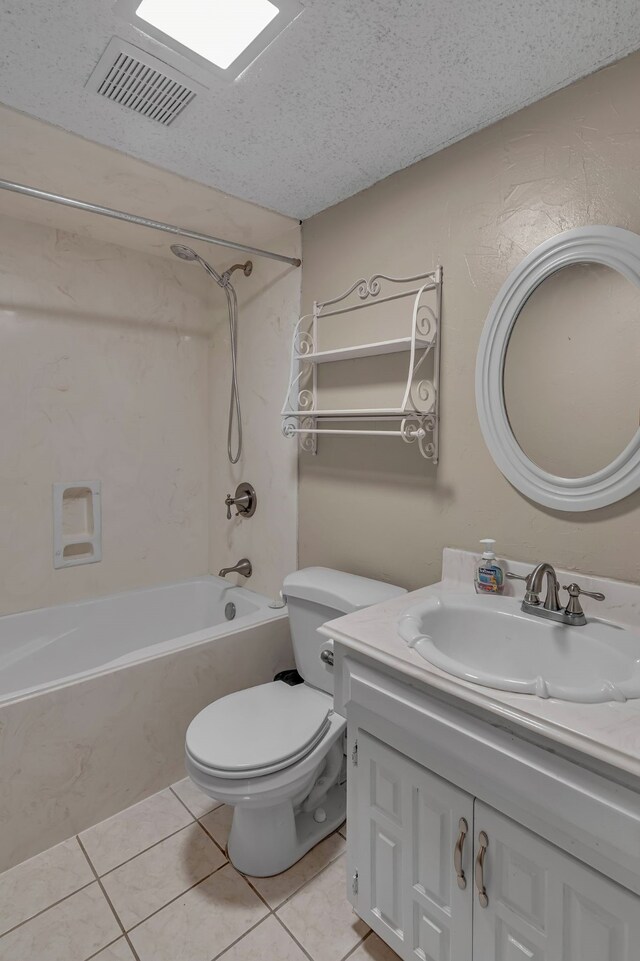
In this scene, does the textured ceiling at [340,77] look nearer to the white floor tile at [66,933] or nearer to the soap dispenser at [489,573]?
the soap dispenser at [489,573]

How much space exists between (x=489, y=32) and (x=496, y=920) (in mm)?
1845

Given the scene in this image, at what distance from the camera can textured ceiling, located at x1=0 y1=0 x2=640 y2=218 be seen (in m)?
1.05

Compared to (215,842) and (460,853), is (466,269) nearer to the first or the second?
(460,853)

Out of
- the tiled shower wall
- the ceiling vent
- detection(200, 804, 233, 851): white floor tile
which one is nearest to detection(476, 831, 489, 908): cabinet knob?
detection(200, 804, 233, 851): white floor tile

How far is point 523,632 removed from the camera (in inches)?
46.2

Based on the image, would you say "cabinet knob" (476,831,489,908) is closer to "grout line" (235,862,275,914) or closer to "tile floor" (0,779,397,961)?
"tile floor" (0,779,397,961)

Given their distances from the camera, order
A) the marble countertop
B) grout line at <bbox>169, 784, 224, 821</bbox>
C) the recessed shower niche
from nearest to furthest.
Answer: the marble countertop, grout line at <bbox>169, 784, 224, 821</bbox>, the recessed shower niche

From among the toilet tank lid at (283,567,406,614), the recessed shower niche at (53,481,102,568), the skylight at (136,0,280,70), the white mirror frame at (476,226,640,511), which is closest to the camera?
the skylight at (136,0,280,70)

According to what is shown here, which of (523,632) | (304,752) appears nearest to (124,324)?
(304,752)

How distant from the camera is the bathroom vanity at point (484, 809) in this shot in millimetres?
719

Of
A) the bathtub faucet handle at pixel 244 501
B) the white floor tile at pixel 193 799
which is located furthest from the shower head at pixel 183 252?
the white floor tile at pixel 193 799

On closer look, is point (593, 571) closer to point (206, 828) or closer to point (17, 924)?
point (206, 828)

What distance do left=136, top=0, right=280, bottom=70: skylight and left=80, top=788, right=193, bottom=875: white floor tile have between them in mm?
2252

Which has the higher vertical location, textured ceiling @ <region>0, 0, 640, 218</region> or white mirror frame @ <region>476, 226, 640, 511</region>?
textured ceiling @ <region>0, 0, 640, 218</region>
